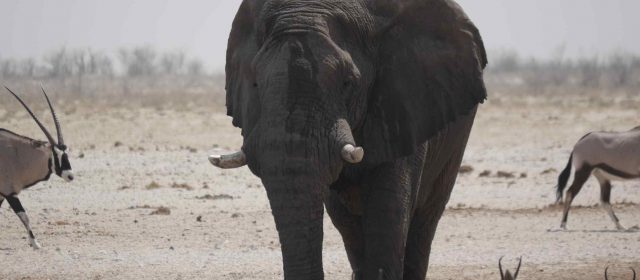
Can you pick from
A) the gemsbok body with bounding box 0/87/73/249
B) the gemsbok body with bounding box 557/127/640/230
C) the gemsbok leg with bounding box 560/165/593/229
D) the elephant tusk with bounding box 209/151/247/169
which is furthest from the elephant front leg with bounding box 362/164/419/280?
the gemsbok body with bounding box 557/127/640/230

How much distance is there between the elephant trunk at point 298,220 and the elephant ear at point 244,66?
47cm

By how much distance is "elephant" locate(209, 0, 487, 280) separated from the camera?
601cm

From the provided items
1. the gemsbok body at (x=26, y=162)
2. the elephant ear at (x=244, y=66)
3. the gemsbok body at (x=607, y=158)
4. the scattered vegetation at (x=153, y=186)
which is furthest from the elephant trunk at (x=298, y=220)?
the scattered vegetation at (x=153, y=186)

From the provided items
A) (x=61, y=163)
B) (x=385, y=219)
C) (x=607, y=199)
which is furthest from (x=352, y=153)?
(x=607, y=199)

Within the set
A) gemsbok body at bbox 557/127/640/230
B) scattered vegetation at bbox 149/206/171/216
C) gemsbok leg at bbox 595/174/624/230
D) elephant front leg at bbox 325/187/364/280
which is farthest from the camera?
gemsbok body at bbox 557/127/640/230

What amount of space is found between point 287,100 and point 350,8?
79 cm

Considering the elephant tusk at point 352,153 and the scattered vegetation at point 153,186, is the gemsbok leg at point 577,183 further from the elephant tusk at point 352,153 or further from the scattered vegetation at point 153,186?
the elephant tusk at point 352,153

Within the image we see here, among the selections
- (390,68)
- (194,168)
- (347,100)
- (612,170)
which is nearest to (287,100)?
(347,100)

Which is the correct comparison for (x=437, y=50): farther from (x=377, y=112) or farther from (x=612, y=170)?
(x=612, y=170)

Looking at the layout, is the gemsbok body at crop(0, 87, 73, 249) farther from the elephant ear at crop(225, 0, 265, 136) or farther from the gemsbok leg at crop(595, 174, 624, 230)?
the elephant ear at crop(225, 0, 265, 136)

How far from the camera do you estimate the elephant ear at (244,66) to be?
6379 mm

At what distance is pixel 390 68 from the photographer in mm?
6816

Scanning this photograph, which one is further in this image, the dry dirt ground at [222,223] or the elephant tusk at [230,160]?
the dry dirt ground at [222,223]

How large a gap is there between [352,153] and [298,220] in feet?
1.33
